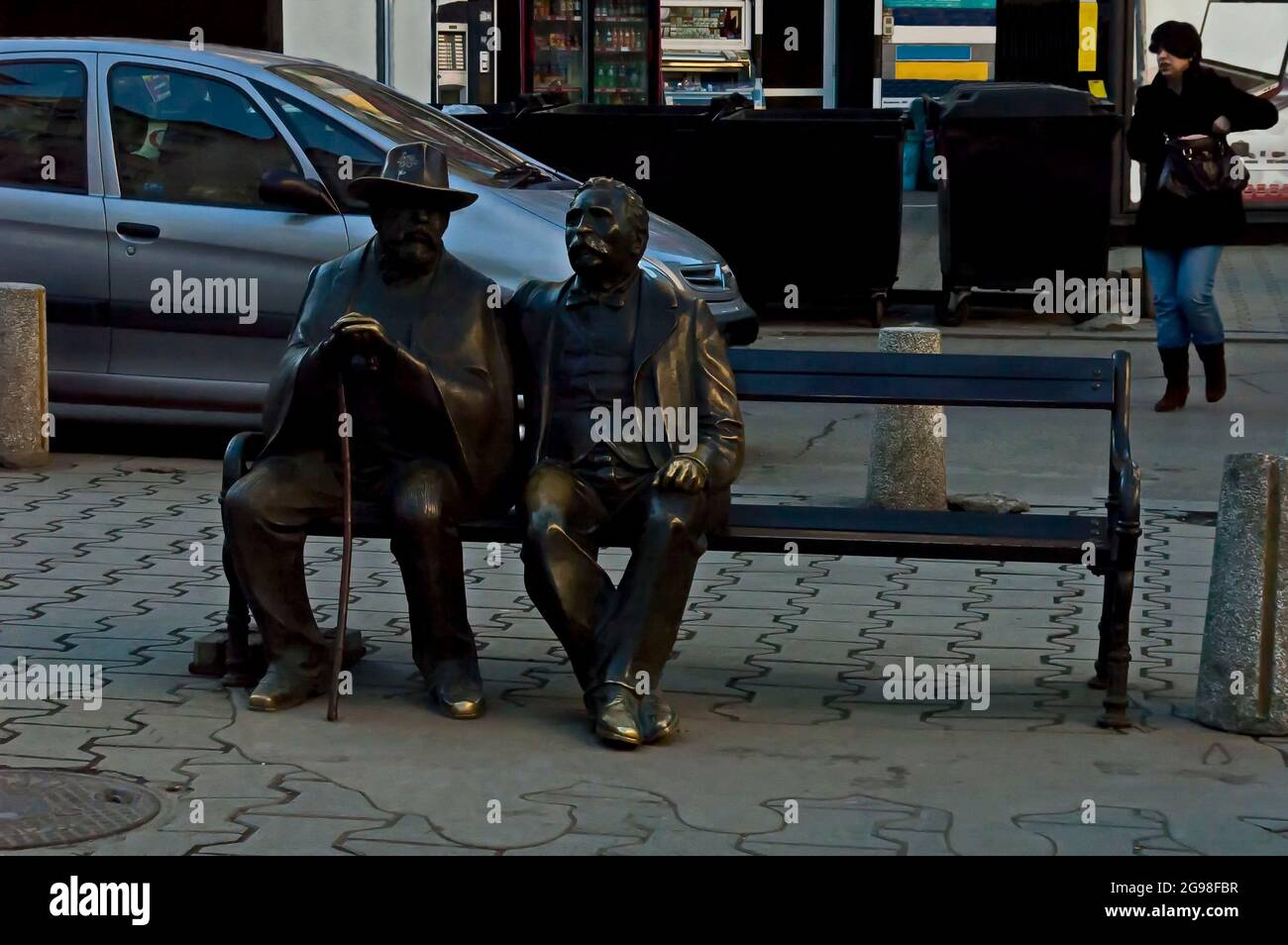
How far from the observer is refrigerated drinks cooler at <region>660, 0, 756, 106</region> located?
2138 cm

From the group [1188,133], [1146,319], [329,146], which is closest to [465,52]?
[1146,319]

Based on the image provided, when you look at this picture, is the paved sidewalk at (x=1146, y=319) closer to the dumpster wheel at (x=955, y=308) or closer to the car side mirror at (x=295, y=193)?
the dumpster wheel at (x=955, y=308)

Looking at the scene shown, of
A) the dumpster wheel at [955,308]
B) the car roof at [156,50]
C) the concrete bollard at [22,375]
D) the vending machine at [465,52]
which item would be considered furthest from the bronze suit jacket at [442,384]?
the vending machine at [465,52]

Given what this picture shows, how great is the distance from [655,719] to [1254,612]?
1.55 m

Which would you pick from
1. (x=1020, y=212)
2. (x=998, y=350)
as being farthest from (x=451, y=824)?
(x=1020, y=212)

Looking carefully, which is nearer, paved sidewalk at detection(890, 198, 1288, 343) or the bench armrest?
the bench armrest

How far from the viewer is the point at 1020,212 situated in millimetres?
14289

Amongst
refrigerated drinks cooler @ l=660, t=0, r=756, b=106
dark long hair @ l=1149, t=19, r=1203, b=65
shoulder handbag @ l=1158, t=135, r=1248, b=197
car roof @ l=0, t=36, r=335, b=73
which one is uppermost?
refrigerated drinks cooler @ l=660, t=0, r=756, b=106

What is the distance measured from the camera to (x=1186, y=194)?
10.7 metres

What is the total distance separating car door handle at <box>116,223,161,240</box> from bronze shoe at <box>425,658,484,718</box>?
4.25 meters

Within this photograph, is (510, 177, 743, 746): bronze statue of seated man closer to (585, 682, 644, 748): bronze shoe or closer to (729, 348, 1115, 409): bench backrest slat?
(585, 682, 644, 748): bronze shoe

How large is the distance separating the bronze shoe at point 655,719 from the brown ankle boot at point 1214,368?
630 centimetres

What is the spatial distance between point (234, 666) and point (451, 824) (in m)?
1.41

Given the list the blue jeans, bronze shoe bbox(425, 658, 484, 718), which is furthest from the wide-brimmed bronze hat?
the blue jeans
